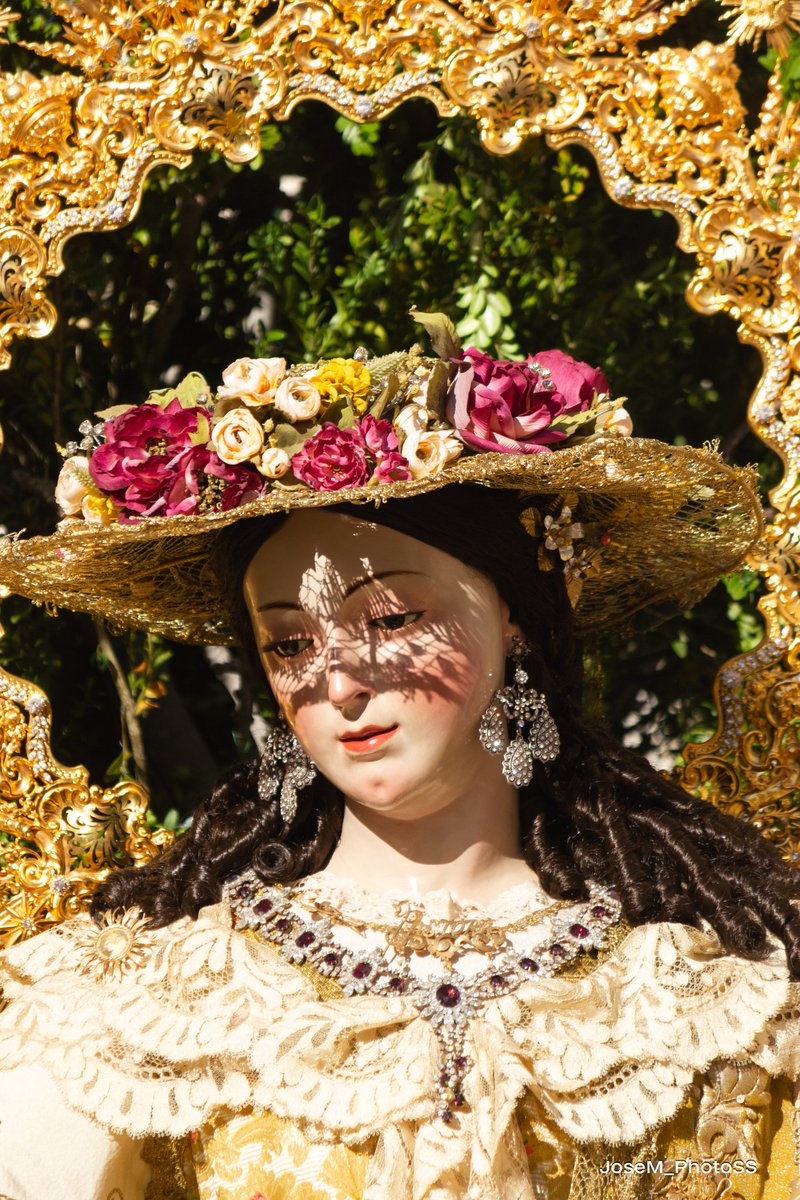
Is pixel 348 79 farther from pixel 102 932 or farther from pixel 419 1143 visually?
pixel 419 1143

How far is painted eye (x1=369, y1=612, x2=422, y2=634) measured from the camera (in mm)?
2436

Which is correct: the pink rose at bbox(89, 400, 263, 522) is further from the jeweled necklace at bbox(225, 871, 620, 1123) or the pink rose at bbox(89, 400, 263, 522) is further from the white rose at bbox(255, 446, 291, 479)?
the jeweled necklace at bbox(225, 871, 620, 1123)

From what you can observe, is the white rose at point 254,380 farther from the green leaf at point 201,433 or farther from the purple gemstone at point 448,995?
the purple gemstone at point 448,995

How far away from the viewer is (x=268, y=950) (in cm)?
247

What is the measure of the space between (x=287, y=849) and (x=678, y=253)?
63.3 inches

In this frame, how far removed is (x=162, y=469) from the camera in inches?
95.8

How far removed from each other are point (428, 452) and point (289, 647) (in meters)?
0.38

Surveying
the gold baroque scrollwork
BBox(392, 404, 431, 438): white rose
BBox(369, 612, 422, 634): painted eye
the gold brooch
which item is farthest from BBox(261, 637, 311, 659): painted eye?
the gold baroque scrollwork

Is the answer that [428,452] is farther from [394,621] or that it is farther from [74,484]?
[74,484]

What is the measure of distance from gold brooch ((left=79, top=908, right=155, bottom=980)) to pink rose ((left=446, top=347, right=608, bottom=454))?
0.86 m

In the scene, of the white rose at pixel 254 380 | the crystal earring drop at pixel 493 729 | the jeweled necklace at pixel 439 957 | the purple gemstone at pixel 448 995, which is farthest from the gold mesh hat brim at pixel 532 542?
the purple gemstone at pixel 448 995

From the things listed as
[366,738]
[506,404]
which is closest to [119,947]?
[366,738]

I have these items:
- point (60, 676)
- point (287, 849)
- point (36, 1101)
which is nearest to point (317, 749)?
point (287, 849)

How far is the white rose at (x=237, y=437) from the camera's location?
7.82 ft
